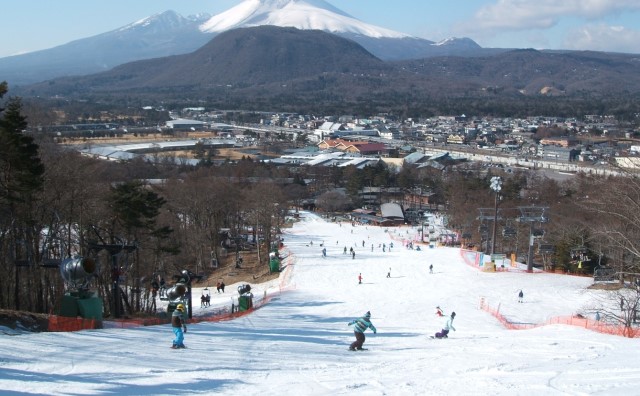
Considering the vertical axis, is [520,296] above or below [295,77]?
below

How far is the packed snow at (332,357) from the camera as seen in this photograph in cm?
541

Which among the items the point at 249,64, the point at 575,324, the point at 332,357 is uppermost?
the point at 249,64

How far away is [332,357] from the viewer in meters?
7.08

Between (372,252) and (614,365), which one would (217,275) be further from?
(614,365)

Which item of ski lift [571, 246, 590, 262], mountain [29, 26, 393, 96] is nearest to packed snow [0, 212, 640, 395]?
ski lift [571, 246, 590, 262]

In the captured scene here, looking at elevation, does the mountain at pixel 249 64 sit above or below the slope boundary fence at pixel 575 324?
above

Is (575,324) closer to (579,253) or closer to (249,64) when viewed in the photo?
(579,253)

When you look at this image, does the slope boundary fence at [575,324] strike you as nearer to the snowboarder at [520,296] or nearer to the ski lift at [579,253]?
the snowboarder at [520,296]

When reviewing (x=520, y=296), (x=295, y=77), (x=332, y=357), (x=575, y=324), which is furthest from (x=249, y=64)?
(x=332, y=357)

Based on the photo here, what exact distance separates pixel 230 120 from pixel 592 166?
56.7 meters

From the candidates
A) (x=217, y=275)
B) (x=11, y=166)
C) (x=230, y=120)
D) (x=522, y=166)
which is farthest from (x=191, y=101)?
(x=11, y=166)

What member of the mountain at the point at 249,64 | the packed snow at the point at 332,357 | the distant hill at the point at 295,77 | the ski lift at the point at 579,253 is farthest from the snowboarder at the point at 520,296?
the mountain at the point at 249,64

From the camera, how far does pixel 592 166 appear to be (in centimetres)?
5503

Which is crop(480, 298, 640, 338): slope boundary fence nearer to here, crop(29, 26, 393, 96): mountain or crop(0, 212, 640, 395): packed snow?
crop(0, 212, 640, 395): packed snow
